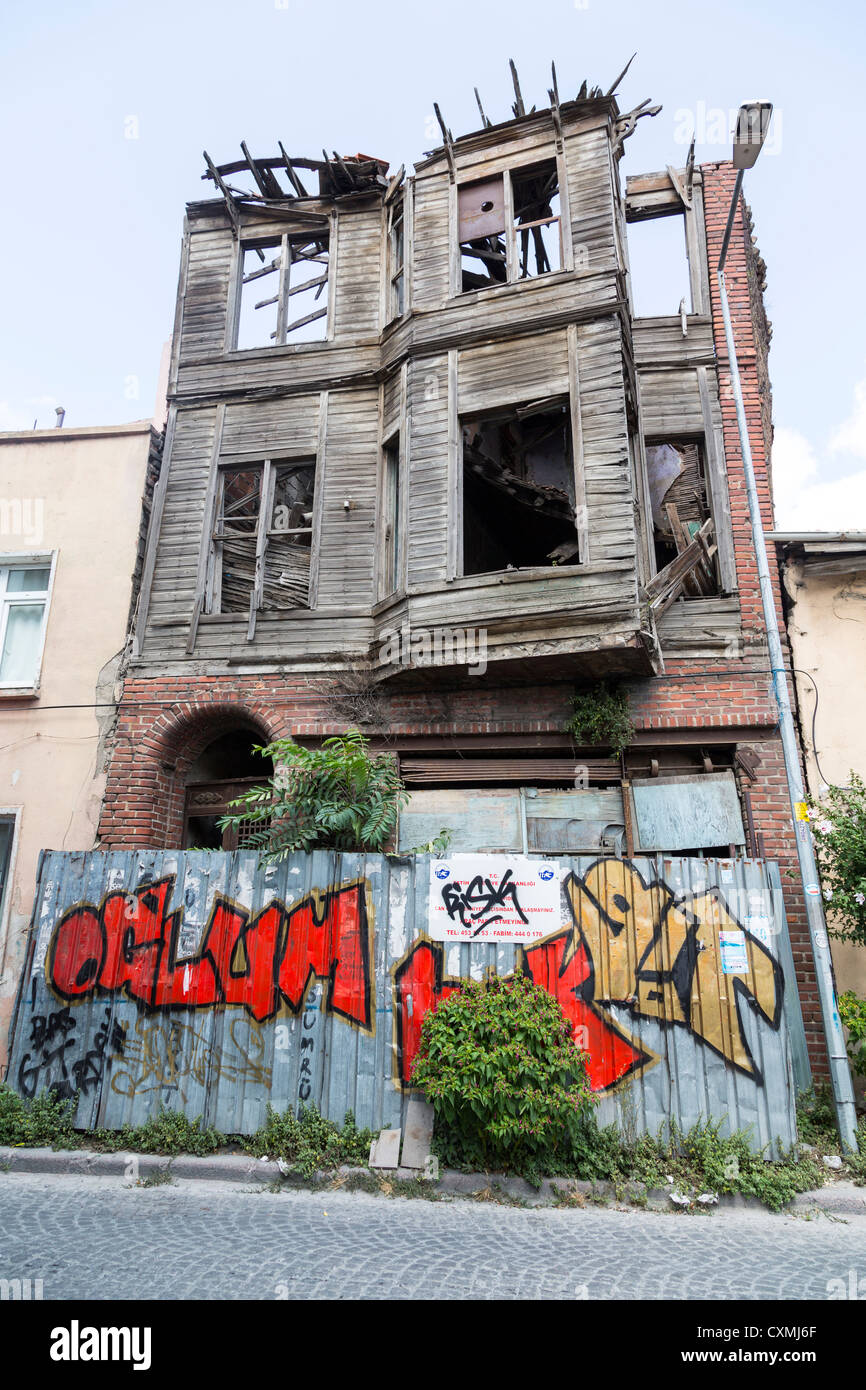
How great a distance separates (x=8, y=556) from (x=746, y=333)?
33.4 feet

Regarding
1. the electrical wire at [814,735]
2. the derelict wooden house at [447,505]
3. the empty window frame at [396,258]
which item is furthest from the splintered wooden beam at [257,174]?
the electrical wire at [814,735]

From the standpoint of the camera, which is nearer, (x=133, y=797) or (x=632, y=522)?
(x=632, y=522)

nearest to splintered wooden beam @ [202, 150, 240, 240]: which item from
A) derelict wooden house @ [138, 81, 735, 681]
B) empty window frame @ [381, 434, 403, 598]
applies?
derelict wooden house @ [138, 81, 735, 681]

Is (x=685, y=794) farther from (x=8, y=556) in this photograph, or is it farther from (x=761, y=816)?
(x=8, y=556)

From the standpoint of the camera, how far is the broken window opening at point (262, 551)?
428 inches

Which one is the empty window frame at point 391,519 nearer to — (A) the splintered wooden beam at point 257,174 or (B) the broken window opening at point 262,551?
(B) the broken window opening at point 262,551

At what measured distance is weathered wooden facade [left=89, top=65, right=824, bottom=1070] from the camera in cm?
885

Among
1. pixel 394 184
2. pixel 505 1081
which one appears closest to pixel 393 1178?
pixel 505 1081

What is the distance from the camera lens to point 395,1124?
20.5 ft

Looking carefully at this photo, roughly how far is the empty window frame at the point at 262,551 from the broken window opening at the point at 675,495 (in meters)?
4.69

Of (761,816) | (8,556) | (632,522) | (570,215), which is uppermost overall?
(570,215)
